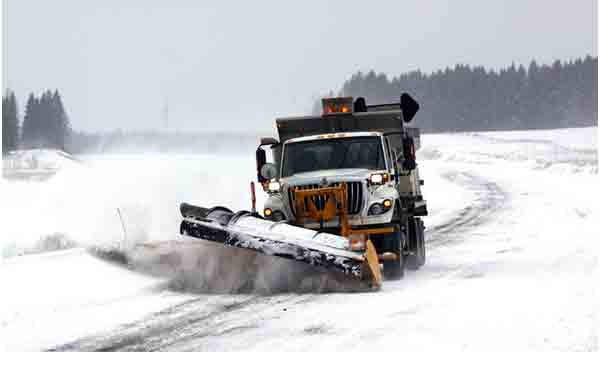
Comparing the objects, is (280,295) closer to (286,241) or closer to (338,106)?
(286,241)

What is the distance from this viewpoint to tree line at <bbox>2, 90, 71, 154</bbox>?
305ft

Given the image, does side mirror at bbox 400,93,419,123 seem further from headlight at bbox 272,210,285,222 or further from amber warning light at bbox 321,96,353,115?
headlight at bbox 272,210,285,222

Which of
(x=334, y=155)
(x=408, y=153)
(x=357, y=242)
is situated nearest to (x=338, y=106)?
(x=334, y=155)

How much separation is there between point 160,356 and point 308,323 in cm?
163

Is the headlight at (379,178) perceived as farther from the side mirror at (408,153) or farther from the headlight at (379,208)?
the side mirror at (408,153)

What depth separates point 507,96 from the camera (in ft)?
385

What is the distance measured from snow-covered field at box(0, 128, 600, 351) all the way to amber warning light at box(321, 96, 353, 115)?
2.57 meters

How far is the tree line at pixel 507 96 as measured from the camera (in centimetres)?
11031

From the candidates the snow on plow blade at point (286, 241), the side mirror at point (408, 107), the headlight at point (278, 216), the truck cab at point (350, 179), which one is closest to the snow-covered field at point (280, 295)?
the snow on plow blade at point (286, 241)

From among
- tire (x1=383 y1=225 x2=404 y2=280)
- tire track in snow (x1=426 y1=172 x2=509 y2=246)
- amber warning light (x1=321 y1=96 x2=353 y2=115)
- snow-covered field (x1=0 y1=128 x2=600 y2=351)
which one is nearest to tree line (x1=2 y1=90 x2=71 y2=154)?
tire track in snow (x1=426 y1=172 x2=509 y2=246)

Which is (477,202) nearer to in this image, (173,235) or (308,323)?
(173,235)

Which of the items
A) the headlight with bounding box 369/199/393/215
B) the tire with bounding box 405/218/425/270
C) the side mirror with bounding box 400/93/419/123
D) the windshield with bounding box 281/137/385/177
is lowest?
the tire with bounding box 405/218/425/270

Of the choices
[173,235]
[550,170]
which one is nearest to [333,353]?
[173,235]

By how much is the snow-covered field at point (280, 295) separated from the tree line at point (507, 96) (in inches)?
3671
